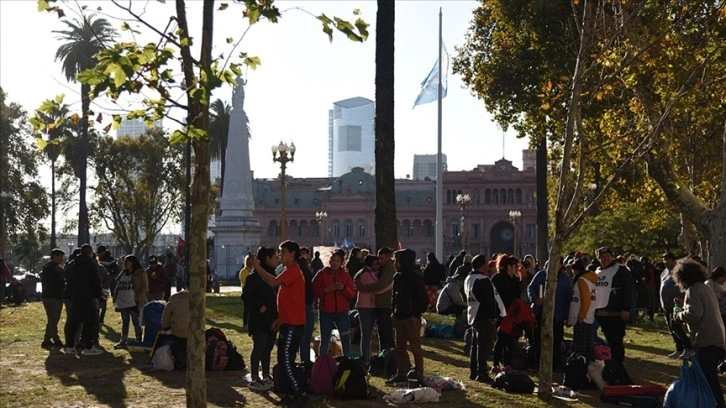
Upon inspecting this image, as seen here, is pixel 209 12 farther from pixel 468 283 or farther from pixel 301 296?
pixel 468 283

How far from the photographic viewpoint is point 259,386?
40.4 ft

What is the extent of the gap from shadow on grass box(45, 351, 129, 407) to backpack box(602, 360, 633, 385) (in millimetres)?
5489

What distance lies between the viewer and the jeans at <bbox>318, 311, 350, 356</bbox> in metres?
13.5

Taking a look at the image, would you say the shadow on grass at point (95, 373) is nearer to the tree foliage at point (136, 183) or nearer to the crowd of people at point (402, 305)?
the crowd of people at point (402, 305)

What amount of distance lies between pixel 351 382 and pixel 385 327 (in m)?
3.16

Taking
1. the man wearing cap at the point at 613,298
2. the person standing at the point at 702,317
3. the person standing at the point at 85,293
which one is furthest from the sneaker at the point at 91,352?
the person standing at the point at 702,317

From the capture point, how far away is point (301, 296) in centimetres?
1134

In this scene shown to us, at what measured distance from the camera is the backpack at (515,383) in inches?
473

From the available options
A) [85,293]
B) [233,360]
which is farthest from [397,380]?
[85,293]

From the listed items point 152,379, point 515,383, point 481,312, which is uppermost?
point 481,312

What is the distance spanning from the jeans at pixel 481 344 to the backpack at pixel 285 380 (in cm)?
230

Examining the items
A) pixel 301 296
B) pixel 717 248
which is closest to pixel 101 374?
pixel 301 296

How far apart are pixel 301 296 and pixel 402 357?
1855mm

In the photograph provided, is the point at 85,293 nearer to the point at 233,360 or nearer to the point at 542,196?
the point at 233,360
